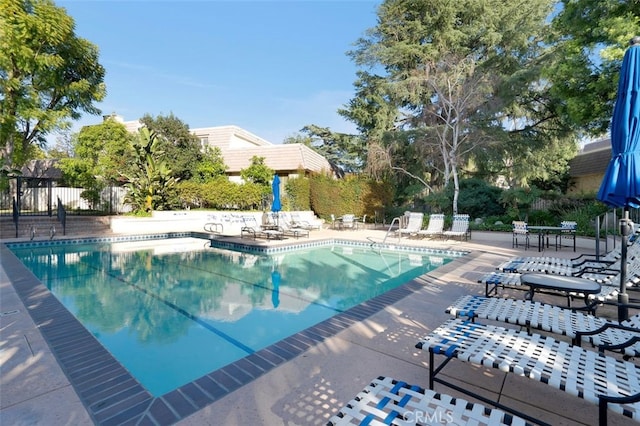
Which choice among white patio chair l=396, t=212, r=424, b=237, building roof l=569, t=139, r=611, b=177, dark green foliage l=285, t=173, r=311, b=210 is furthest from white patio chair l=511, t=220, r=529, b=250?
building roof l=569, t=139, r=611, b=177

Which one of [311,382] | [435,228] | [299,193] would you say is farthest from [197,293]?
[299,193]

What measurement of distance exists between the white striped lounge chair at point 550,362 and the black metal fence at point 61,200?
1968cm

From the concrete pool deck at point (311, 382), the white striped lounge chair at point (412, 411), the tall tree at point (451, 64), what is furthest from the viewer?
the tall tree at point (451, 64)

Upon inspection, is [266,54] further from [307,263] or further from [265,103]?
[307,263]

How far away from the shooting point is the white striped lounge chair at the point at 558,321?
2.46 meters

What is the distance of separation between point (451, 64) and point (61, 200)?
2249cm

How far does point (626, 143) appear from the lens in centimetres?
319

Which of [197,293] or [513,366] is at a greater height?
[513,366]

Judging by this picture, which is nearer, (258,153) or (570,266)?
(570,266)

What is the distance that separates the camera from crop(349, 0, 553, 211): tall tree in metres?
16.3

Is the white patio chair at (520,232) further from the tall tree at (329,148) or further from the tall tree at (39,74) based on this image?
the tall tree at (329,148)

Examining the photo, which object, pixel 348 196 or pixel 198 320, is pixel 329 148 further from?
pixel 198 320

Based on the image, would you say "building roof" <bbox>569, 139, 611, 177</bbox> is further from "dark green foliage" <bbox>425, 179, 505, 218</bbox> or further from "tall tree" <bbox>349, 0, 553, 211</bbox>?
"dark green foliage" <bbox>425, 179, 505, 218</bbox>

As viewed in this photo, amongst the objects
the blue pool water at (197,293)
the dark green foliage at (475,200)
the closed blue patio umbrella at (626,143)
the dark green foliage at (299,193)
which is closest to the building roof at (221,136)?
the dark green foliage at (299,193)
